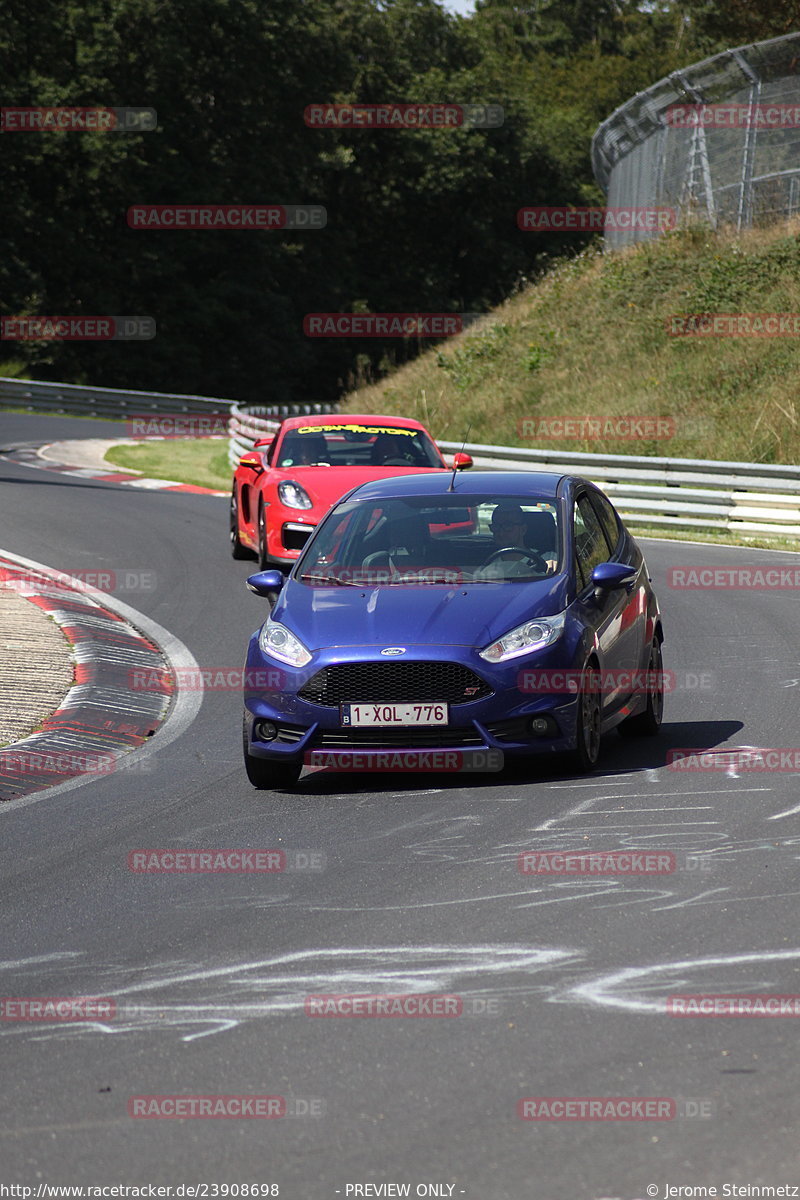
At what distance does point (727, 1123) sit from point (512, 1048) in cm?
76

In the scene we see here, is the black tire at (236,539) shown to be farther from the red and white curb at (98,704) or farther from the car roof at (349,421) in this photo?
the red and white curb at (98,704)

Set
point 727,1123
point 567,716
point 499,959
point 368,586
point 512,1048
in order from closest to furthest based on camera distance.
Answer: point 727,1123 → point 512,1048 → point 499,959 → point 567,716 → point 368,586

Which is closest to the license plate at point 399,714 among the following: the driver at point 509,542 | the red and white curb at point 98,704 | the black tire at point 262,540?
the driver at point 509,542

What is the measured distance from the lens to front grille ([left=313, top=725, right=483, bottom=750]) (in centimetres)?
829

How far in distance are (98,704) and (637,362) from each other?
24718mm

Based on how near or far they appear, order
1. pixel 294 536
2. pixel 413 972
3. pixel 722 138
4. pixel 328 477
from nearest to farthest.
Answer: pixel 413 972, pixel 294 536, pixel 328 477, pixel 722 138

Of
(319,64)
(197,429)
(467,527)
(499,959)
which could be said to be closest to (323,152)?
(319,64)

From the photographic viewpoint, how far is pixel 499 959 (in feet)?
18.1

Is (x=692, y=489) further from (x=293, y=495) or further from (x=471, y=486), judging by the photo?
(x=471, y=486)

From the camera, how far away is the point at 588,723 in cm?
862

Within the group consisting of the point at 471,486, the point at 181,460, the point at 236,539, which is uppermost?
the point at 471,486

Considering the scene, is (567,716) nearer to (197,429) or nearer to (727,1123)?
(727,1123)

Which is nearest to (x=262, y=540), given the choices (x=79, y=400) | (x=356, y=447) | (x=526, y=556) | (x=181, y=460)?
(x=356, y=447)

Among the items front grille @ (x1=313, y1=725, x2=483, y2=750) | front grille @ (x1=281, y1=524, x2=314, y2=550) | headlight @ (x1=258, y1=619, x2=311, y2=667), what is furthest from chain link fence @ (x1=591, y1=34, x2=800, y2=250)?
front grille @ (x1=313, y1=725, x2=483, y2=750)
